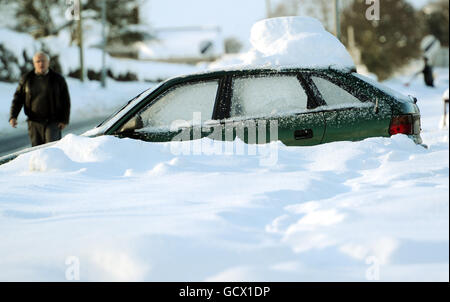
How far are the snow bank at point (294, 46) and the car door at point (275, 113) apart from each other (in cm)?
21

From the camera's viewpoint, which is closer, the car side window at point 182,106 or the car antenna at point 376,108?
the car antenna at point 376,108

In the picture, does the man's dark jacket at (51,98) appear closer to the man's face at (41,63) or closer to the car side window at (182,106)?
the man's face at (41,63)

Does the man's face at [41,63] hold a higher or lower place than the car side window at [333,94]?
higher

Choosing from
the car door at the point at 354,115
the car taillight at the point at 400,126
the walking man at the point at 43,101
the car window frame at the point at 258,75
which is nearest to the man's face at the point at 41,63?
the walking man at the point at 43,101

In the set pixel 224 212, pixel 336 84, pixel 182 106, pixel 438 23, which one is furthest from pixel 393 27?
pixel 224 212

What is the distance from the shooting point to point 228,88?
5.46 metres

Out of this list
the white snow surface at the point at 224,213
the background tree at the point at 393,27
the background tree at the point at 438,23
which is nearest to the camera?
the white snow surface at the point at 224,213

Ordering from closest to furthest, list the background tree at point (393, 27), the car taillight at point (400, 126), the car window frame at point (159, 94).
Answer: the car taillight at point (400, 126), the car window frame at point (159, 94), the background tree at point (393, 27)

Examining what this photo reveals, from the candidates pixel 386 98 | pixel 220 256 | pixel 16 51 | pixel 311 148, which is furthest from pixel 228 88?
pixel 16 51

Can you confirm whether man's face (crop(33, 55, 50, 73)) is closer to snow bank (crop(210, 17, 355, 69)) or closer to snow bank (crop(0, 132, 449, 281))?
snow bank (crop(0, 132, 449, 281))

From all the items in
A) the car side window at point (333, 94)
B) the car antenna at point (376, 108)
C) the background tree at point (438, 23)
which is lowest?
the car antenna at point (376, 108)

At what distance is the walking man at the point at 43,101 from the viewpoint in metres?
8.21

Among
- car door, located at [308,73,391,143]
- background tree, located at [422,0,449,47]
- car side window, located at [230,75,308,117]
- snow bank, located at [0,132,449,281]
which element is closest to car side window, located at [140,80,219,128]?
car side window, located at [230,75,308,117]

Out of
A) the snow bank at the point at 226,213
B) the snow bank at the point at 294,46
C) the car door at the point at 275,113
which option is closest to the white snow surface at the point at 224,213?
the snow bank at the point at 226,213
